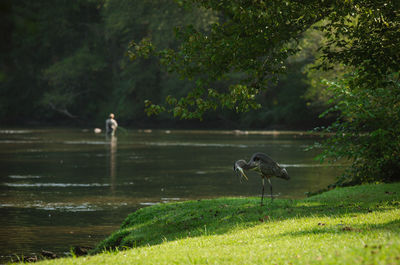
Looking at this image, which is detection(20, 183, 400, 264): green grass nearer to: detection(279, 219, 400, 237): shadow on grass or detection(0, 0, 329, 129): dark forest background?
detection(279, 219, 400, 237): shadow on grass

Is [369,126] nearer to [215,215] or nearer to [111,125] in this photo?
[215,215]

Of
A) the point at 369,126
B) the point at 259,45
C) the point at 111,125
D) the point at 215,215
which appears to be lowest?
the point at 215,215

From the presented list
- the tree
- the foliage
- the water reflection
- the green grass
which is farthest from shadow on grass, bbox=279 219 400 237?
the water reflection

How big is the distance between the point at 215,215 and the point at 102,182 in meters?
13.3

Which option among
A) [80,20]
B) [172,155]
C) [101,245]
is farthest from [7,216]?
[80,20]

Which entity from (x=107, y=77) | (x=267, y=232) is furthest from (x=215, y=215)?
(x=107, y=77)

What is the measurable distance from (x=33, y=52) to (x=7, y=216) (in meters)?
87.5

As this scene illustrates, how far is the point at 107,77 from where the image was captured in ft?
332

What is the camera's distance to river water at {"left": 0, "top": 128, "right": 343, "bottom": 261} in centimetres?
1830

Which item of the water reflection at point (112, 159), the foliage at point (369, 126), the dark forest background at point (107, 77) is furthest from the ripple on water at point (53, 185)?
the dark forest background at point (107, 77)

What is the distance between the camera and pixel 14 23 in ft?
18.9

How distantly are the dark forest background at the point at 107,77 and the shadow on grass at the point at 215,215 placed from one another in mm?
55091

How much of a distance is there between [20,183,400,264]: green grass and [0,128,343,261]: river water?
6.26 ft

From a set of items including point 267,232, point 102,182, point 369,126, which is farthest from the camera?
point 102,182
